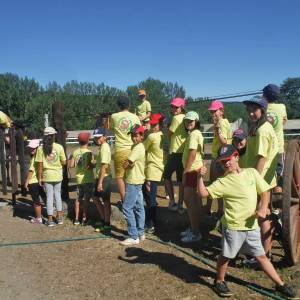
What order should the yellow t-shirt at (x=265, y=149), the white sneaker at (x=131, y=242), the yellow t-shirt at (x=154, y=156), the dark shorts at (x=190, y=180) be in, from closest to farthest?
the yellow t-shirt at (x=265, y=149)
the dark shorts at (x=190, y=180)
the white sneaker at (x=131, y=242)
the yellow t-shirt at (x=154, y=156)

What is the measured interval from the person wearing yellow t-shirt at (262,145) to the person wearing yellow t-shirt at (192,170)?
929 mm

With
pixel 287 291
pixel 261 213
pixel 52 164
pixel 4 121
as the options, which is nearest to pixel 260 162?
pixel 261 213

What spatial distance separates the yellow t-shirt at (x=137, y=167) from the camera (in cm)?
575

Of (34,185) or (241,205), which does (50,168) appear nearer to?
(34,185)

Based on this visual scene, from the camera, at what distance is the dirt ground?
14.6 feet

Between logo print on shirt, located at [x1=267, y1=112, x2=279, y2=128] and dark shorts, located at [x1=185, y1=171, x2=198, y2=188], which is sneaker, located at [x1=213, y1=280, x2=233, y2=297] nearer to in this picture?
dark shorts, located at [x1=185, y1=171, x2=198, y2=188]

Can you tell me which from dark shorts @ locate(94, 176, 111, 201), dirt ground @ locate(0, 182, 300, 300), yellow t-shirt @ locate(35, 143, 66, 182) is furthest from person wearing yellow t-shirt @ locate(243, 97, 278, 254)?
yellow t-shirt @ locate(35, 143, 66, 182)

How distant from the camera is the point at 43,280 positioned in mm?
4965

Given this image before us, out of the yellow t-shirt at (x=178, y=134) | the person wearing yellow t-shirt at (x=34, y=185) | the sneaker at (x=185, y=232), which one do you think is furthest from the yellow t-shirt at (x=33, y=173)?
the sneaker at (x=185, y=232)

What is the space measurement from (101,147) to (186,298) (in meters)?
2.93

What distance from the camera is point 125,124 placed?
6.51m

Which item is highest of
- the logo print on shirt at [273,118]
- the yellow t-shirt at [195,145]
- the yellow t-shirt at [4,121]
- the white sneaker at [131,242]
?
the yellow t-shirt at [4,121]

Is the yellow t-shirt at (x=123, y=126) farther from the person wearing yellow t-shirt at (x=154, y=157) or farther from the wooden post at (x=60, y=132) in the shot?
the wooden post at (x=60, y=132)

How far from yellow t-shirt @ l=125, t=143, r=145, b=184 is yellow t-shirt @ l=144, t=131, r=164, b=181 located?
0.43 metres
